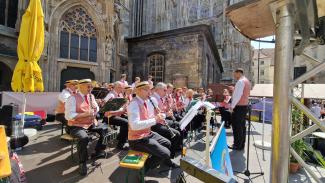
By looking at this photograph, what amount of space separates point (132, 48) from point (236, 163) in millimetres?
15567

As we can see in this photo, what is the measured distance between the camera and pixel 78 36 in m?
15.9

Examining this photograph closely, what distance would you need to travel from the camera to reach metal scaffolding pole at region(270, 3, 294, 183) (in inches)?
Result: 53.6

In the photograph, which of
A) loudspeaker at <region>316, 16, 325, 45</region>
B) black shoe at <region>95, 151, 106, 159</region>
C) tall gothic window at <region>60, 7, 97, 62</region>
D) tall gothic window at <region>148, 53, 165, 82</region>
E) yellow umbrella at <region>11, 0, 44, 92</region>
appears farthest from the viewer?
tall gothic window at <region>148, 53, 165, 82</region>

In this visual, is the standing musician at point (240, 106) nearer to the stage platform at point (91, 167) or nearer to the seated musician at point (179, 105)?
the stage platform at point (91, 167)

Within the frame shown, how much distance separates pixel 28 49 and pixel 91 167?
3.58m

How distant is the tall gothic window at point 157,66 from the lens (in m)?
16.4

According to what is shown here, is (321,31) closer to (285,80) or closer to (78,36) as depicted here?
(285,80)

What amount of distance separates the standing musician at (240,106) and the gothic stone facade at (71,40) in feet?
40.5

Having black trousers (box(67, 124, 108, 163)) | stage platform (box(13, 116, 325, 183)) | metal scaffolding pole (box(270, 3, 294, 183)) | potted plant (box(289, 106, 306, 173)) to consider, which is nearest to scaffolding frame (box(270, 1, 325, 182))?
metal scaffolding pole (box(270, 3, 294, 183))

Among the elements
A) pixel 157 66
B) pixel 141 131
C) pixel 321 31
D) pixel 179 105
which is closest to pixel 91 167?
pixel 141 131

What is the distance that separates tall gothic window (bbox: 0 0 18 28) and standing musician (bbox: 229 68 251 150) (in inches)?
565

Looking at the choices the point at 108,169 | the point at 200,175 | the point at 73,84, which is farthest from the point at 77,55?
the point at 200,175

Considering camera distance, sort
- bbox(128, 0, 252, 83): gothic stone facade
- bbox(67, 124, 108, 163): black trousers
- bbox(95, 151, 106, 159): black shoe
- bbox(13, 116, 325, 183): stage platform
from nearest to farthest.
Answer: bbox(13, 116, 325, 183): stage platform
bbox(67, 124, 108, 163): black trousers
bbox(95, 151, 106, 159): black shoe
bbox(128, 0, 252, 83): gothic stone facade

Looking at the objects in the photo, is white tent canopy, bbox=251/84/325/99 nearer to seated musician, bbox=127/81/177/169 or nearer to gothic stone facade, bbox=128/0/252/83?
seated musician, bbox=127/81/177/169
